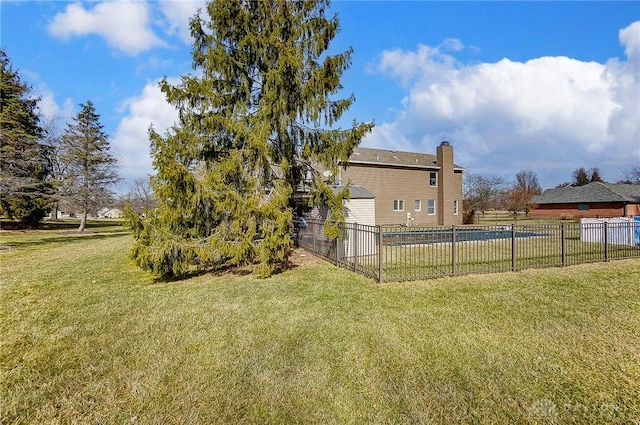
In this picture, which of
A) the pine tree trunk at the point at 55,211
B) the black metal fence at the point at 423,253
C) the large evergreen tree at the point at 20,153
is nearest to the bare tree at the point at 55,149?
the large evergreen tree at the point at 20,153

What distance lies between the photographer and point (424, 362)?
3629 millimetres

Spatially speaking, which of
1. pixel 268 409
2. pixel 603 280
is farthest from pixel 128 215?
pixel 603 280

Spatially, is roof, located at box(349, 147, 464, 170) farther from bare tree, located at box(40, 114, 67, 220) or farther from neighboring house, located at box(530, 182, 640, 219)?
bare tree, located at box(40, 114, 67, 220)

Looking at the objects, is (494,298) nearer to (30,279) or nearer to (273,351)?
(273,351)

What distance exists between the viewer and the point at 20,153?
14648 millimetres

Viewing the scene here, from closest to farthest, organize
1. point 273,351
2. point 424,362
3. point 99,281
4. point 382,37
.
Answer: point 424,362
point 273,351
point 99,281
point 382,37

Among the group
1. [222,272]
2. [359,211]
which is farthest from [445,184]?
[222,272]

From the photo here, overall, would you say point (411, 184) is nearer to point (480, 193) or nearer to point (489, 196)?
point (480, 193)

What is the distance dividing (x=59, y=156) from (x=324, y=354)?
27.8 meters

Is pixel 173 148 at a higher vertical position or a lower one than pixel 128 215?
higher

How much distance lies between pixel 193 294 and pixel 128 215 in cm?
245

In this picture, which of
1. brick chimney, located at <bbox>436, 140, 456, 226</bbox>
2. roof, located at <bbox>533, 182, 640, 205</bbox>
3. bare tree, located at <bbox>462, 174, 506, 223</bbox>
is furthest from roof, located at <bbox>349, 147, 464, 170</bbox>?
roof, located at <bbox>533, 182, 640, 205</bbox>

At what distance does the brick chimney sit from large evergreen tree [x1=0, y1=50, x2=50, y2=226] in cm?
2660

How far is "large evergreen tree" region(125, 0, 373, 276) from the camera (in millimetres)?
7480
